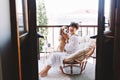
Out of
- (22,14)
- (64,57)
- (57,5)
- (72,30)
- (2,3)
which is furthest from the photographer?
(57,5)

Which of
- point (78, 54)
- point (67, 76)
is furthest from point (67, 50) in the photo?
point (67, 76)

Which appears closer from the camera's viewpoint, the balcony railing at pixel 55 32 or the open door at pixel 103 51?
the open door at pixel 103 51

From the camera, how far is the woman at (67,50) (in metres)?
3.69

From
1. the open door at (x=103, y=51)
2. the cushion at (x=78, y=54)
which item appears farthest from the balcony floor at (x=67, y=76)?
the open door at (x=103, y=51)

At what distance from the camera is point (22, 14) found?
2477mm

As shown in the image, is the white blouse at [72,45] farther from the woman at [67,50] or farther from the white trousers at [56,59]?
the white trousers at [56,59]

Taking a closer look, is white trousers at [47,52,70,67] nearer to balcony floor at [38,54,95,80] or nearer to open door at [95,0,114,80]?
balcony floor at [38,54,95,80]

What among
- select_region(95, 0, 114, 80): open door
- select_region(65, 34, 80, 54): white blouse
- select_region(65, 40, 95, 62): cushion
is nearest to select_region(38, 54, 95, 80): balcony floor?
select_region(65, 40, 95, 62): cushion

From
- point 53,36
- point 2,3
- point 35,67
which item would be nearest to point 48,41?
point 53,36

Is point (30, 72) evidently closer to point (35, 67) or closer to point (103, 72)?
point (35, 67)

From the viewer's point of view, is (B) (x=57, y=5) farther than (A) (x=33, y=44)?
Yes

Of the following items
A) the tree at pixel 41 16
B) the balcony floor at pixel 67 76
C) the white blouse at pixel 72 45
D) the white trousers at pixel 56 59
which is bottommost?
the balcony floor at pixel 67 76

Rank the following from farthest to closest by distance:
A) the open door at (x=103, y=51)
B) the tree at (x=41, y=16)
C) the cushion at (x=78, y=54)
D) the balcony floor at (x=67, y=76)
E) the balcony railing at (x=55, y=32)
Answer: the balcony railing at (x=55, y=32) → the tree at (x=41, y=16) → the cushion at (x=78, y=54) → the balcony floor at (x=67, y=76) → the open door at (x=103, y=51)

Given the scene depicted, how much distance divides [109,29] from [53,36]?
9.05 ft
